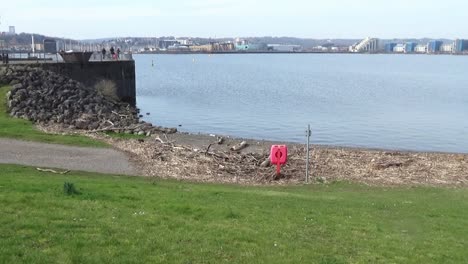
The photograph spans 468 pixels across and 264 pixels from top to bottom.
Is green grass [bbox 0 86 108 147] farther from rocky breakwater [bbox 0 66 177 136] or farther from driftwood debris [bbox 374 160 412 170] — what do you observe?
driftwood debris [bbox 374 160 412 170]

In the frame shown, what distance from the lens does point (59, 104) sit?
113 feet

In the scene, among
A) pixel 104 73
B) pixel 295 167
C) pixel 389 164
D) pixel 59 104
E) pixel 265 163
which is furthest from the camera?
pixel 104 73

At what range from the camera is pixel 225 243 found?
27.7 feet

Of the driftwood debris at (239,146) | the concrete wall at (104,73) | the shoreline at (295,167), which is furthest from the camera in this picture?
the concrete wall at (104,73)

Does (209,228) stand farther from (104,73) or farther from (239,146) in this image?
(104,73)

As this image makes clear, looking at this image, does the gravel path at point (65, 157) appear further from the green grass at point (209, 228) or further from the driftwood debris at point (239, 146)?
the driftwood debris at point (239, 146)

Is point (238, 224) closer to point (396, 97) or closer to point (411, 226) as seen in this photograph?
point (411, 226)

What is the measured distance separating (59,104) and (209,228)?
27.2 m

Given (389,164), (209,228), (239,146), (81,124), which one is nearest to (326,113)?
(239,146)

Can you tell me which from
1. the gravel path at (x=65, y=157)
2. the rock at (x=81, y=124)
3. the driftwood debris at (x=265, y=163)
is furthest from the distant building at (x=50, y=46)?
the driftwood debris at (x=265, y=163)

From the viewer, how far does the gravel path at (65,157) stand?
62.6 ft

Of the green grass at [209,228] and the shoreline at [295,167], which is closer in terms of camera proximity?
the green grass at [209,228]

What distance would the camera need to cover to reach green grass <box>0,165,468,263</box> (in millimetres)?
7699

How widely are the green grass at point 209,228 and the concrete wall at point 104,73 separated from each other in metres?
32.4
